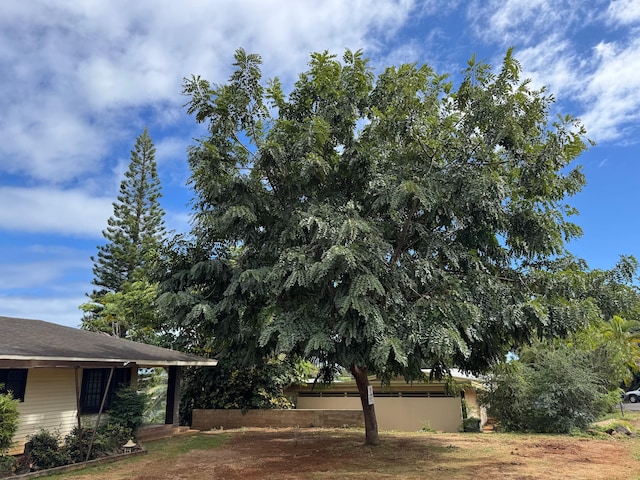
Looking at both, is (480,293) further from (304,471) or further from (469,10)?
(469,10)

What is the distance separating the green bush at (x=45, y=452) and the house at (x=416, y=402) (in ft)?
29.9

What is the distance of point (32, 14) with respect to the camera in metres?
10.6

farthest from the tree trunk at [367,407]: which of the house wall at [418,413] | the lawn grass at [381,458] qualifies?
the house wall at [418,413]

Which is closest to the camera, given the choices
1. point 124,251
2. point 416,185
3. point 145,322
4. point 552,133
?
point 416,185

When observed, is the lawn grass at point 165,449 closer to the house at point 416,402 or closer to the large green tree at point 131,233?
→ the house at point 416,402

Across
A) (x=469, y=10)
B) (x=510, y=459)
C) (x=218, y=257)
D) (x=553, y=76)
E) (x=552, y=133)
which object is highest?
(x=469, y=10)

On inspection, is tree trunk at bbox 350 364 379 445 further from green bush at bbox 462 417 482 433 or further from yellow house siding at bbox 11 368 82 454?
yellow house siding at bbox 11 368 82 454

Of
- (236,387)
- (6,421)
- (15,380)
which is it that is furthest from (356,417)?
(6,421)

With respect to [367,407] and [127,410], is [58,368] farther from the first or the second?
[367,407]

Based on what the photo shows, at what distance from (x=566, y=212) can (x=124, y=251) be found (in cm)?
2814

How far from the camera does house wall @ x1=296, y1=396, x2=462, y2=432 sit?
17156mm

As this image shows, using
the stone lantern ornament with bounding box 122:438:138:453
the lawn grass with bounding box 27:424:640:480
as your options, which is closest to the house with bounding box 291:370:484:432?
the lawn grass with bounding box 27:424:640:480

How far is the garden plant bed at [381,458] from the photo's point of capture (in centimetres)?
911

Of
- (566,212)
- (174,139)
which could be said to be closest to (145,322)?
(174,139)
